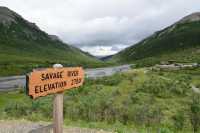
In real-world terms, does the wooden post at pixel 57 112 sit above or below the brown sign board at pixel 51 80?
below

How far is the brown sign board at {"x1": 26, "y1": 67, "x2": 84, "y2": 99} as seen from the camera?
9.08 metres

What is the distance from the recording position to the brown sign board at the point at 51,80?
29.8 ft

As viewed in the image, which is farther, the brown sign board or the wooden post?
the wooden post

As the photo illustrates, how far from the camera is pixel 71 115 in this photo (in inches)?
861

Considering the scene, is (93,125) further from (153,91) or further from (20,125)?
(153,91)

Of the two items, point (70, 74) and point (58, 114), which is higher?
point (70, 74)

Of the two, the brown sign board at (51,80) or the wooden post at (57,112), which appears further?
the wooden post at (57,112)

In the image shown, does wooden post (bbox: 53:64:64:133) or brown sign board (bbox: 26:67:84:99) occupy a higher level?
brown sign board (bbox: 26:67:84:99)

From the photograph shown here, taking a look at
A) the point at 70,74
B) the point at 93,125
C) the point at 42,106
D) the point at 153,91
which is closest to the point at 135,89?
the point at 153,91

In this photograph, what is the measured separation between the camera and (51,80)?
32.0 feet

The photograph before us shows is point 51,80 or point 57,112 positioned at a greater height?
point 51,80

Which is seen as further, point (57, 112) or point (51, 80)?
point (57, 112)

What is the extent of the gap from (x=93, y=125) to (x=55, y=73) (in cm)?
677

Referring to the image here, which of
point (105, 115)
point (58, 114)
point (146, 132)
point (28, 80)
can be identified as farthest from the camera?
point (105, 115)
